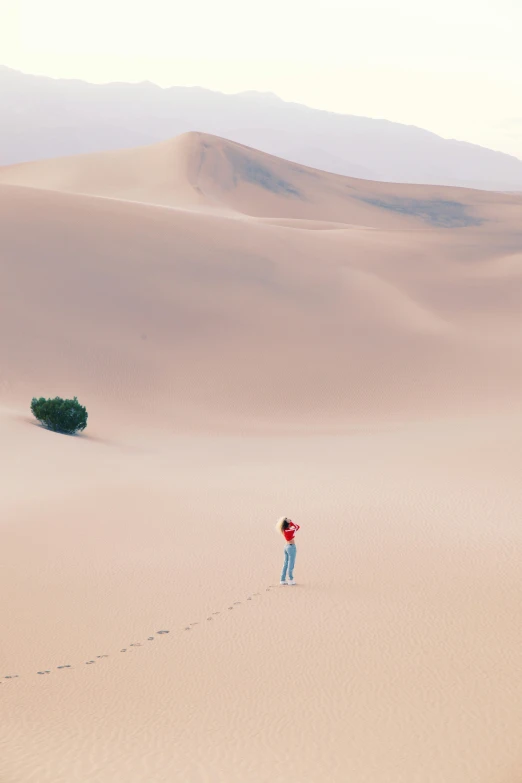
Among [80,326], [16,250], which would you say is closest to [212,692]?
[80,326]

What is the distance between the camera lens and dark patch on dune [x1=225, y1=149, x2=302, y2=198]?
77.6 metres

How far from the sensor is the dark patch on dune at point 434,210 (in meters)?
75.9

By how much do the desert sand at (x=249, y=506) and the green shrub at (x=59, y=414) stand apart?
Result: 0.75 metres

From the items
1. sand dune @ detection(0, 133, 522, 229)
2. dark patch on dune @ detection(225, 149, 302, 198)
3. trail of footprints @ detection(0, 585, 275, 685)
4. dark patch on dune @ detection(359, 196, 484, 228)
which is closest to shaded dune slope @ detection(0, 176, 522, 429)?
trail of footprints @ detection(0, 585, 275, 685)

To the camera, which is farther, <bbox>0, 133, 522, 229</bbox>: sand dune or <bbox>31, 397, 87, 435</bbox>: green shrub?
<bbox>0, 133, 522, 229</bbox>: sand dune

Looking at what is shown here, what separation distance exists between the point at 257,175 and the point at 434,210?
52.6 feet

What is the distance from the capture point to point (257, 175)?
259 feet

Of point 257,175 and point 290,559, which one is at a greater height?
point 257,175

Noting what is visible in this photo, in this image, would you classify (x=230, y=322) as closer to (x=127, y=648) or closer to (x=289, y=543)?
(x=289, y=543)

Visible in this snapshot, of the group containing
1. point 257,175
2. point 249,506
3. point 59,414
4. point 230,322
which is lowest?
point 249,506

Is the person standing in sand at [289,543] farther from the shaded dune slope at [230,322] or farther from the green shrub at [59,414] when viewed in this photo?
the shaded dune slope at [230,322]

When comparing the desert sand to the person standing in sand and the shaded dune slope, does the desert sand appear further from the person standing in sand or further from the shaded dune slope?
the person standing in sand

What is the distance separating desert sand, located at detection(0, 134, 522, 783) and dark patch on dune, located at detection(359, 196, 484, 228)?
32.3 m

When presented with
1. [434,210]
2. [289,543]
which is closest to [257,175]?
[434,210]
